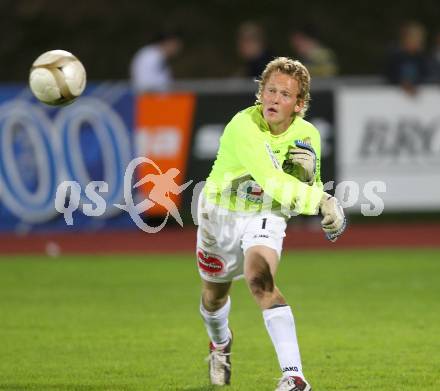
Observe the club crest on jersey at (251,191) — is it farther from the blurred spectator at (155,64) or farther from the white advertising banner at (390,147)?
the blurred spectator at (155,64)

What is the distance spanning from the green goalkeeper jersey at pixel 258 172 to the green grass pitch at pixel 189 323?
48.1 inches

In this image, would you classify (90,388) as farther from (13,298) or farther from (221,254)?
(13,298)

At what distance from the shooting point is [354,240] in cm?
1792

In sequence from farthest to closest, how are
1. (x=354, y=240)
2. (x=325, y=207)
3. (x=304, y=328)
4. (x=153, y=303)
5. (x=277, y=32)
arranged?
(x=277, y=32), (x=354, y=240), (x=153, y=303), (x=304, y=328), (x=325, y=207)

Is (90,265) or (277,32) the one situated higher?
(277,32)

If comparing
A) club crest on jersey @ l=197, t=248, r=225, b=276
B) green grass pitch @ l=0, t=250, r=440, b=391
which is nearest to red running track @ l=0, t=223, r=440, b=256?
green grass pitch @ l=0, t=250, r=440, b=391

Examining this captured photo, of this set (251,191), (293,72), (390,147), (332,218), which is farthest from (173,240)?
(332,218)

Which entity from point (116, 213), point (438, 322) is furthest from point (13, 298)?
point (116, 213)

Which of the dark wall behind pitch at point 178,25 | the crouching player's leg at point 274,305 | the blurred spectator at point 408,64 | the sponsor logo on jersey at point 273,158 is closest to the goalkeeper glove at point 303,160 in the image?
the sponsor logo on jersey at point 273,158

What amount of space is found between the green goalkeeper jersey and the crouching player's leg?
12.0 inches

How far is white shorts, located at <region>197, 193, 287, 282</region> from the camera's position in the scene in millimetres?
7852

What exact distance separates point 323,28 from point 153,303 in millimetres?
16446

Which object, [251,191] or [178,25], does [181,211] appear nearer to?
[178,25]

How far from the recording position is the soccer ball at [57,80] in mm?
8945
